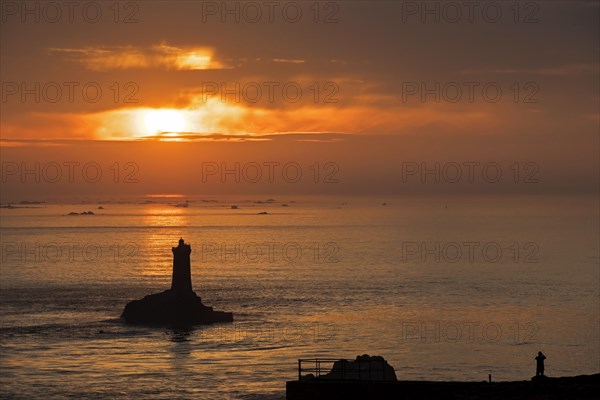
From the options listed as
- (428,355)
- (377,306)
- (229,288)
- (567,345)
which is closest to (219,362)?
(428,355)

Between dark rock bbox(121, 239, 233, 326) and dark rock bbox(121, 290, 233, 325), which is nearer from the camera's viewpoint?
dark rock bbox(121, 239, 233, 326)

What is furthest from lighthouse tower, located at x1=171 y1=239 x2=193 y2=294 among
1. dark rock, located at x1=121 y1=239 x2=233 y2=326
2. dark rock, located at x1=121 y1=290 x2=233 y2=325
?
dark rock, located at x1=121 y1=290 x2=233 y2=325

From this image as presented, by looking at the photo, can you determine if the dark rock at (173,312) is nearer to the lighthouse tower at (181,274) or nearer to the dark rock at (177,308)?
the dark rock at (177,308)

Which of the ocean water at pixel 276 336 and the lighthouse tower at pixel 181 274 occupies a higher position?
the lighthouse tower at pixel 181 274

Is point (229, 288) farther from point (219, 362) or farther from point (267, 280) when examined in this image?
point (219, 362)

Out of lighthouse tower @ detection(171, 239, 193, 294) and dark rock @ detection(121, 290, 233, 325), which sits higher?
lighthouse tower @ detection(171, 239, 193, 294)

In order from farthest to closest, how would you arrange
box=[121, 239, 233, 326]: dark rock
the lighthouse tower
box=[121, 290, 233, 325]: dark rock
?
box=[121, 290, 233, 325]: dark rock → box=[121, 239, 233, 326]: dark rock → the lighthouse tower

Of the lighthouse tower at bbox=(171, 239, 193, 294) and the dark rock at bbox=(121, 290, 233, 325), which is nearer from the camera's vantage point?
the lighthouse tower at bbox=(171, 239, 193, 294)

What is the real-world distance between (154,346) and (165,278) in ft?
286

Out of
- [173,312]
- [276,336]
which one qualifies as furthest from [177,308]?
[276,336]

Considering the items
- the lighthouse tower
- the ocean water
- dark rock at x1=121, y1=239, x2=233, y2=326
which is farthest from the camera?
dark rock at x1=121, y1=239, x2=233, y2=326

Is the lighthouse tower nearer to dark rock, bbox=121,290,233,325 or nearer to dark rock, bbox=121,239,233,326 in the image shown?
dark rock, bbox=121,239,233,326

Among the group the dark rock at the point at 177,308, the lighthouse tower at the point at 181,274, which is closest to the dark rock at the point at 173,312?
the dark rock at the point at 177,308

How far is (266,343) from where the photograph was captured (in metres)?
106
